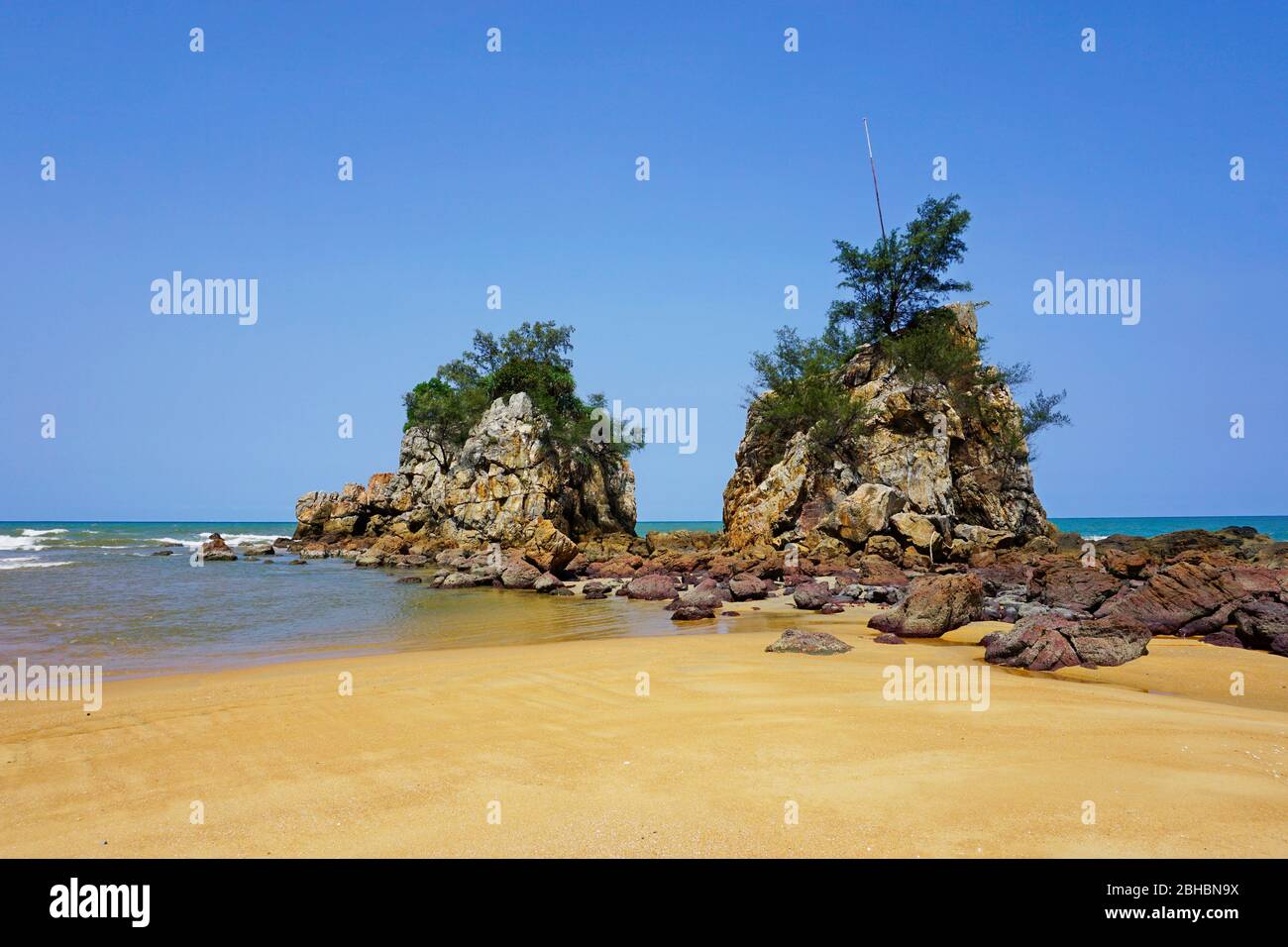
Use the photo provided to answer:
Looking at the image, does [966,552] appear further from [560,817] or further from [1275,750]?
[560,817]

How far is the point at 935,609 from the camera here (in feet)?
39.1

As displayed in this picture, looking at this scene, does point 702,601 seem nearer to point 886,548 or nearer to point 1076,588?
point 1076,588

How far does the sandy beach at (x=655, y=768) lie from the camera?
3566mm

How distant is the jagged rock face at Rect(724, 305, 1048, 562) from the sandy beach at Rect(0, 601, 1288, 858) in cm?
2043

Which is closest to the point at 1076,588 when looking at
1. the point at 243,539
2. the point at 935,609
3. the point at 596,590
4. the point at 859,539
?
the point at 935,609

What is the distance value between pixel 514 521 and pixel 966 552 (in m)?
23.5

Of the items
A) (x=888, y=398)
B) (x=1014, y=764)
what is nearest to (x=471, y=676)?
(x=1014, y=764)

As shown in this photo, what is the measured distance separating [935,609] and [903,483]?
2046 cm

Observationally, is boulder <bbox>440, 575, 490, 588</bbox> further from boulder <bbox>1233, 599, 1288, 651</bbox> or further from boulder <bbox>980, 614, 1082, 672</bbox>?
boulder <bbox>1233, 599, 1288, 651</bbox>

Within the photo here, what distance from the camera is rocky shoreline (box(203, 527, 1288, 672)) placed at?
31.5ft

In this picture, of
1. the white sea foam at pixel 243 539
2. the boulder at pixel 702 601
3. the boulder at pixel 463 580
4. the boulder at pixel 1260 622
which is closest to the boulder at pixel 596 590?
the boulder at pixel 463 580

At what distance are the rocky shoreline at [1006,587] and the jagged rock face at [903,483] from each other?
1853mm

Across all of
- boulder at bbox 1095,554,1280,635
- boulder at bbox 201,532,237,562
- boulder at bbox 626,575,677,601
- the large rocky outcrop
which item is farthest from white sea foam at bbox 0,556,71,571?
boulder at bbox 1095,554,1280,635
